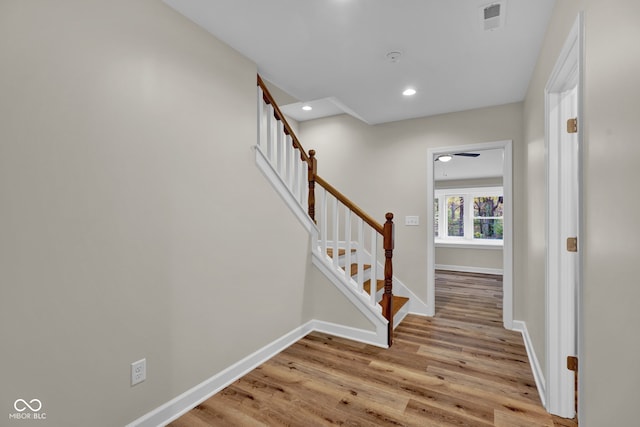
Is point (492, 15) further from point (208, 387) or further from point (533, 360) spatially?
point (208, 387)

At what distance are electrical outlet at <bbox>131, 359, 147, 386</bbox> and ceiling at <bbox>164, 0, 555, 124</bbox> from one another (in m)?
2.03

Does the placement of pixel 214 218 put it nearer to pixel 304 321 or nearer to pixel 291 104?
pixel 304 321

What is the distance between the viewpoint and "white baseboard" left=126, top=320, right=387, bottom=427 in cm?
171

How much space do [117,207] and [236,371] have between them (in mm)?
1437

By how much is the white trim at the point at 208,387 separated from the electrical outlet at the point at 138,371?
0.21 meters

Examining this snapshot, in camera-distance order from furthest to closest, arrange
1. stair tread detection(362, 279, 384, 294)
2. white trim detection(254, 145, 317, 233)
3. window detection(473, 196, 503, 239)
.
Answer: window detection(473, 196, 503, 239) → stair tread detection(362, 279, 384, 294) → white trim detection(254, 145, 317, 233)

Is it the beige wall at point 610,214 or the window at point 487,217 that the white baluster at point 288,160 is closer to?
the beige wall at point 610,214

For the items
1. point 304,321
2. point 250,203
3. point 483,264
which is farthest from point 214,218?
point 483,264

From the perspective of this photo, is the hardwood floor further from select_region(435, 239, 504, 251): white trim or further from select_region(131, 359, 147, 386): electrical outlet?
select_region(435, 239, 504, 251): white trim

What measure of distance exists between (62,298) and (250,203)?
50.5 inches

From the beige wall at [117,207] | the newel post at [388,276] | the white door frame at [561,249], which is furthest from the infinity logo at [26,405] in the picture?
the white door frame at [561,249]

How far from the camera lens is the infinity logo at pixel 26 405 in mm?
1181

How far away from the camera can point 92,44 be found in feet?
4.71

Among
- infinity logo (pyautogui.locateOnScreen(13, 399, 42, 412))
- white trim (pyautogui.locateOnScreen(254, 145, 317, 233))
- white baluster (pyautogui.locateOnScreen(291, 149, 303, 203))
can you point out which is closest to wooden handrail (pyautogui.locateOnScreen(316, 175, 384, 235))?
white baluster (pyautogui.locateOnScreen(291, 149, 303, 203))
